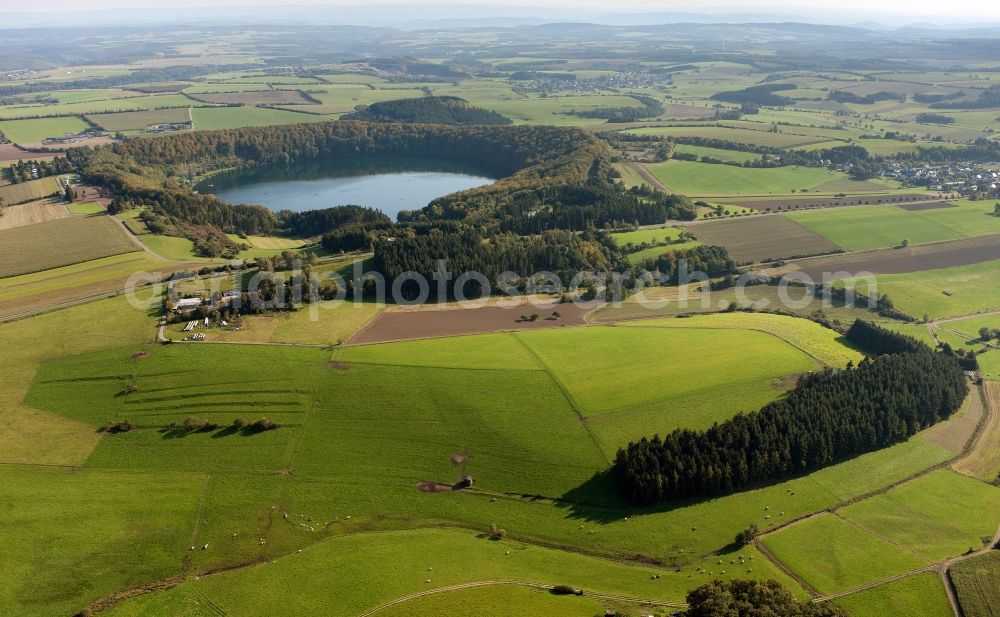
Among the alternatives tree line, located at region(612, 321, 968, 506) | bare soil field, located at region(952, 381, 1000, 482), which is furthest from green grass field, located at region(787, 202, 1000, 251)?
bare soil field, located at region(952, 381, 1000, 482)

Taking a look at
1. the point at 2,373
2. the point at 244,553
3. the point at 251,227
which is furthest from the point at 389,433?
the point at 251,227

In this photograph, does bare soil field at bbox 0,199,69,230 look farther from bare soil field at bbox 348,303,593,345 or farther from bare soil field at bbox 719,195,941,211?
bare soil field at bbox 719,195,941,211

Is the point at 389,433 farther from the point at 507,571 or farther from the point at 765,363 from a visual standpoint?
the point at 765,363

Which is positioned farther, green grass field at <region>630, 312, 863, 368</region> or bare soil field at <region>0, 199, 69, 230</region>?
bare soil field at <region>0, 199, 69, 230</region>

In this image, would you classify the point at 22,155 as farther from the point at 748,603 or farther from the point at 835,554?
the point at 835,554

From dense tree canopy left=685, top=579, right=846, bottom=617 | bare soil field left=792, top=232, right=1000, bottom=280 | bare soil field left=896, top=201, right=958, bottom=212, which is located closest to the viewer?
dense tree canopy left=685, top=579, right=846, bottom=617

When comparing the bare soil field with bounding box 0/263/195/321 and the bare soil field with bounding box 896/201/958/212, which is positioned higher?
the bare soil field with bounding box 896/201/958/212
